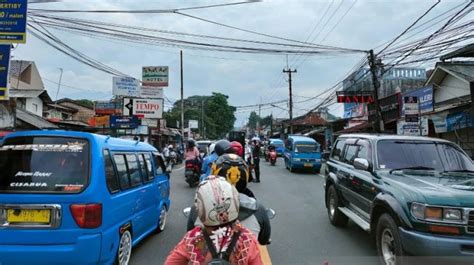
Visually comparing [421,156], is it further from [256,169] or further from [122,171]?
[256,169]

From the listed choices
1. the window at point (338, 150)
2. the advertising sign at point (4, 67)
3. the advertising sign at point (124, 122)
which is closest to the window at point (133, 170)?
the window at point (338, 150)

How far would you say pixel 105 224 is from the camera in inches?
186

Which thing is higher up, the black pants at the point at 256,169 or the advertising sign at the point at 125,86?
the advertising sign at the point at 125,86

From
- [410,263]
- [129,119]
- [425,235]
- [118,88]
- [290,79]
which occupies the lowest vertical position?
[410,263]

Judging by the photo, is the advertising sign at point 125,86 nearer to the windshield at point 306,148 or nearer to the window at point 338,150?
the windshield at point 306,148

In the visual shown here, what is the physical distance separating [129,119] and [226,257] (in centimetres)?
1885

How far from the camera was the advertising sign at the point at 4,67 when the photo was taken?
925 cm

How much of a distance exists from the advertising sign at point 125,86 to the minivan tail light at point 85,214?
26.5 meters

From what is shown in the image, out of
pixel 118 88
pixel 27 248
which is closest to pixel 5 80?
pixel 27 248

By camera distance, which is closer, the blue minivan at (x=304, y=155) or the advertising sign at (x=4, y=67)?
the advertising sign at (x=4, y=67)

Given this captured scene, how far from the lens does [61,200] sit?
14.7 ft

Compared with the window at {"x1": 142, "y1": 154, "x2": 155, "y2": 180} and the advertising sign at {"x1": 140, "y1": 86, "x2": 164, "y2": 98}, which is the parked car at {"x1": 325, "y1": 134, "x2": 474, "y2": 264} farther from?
the advertising sign at {"x1": 140, "y1": 86, "x2": 164, "y2": 98}

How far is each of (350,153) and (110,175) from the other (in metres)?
4.83

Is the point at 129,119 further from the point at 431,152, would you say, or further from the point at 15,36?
the point at 431,152
